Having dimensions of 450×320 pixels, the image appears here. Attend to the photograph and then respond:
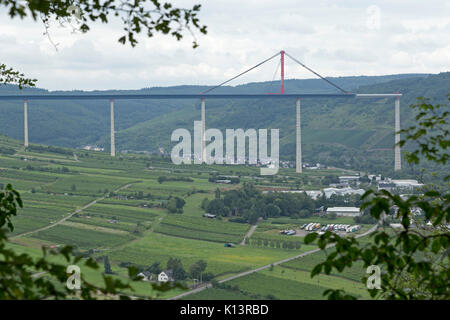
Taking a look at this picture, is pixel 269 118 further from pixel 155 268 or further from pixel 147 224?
pixel 155 268

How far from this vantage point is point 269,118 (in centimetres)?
9456

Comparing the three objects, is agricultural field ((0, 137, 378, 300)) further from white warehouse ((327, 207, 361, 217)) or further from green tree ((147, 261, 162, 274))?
white warehouse ((327, 207, 361, 217))

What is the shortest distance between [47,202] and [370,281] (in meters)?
40.1

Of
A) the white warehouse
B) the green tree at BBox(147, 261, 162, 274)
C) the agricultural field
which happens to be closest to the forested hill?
the agricultural field

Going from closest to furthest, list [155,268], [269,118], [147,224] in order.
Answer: [155,268] → [147,224] → [269,118]

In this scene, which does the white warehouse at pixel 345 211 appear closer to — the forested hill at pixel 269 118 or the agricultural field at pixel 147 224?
the agricultural field at pixel 147 224

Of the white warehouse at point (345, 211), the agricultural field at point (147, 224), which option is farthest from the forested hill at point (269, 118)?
the white warehouse at point (345, 211)

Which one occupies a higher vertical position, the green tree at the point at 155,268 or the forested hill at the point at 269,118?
the forested hill at the point at 269,118

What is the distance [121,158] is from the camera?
65.4 meters

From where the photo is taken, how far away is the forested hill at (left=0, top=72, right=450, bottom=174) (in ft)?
244

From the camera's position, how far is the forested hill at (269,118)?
7438cm

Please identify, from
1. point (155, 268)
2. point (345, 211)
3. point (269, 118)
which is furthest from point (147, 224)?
point (269, 118)
